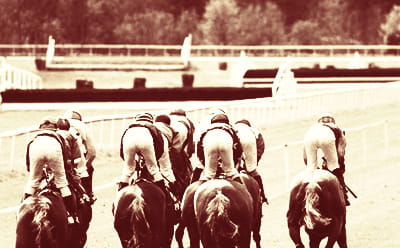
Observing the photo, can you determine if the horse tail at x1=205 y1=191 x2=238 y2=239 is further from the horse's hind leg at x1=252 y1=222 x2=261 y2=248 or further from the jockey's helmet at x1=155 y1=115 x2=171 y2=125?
the jockey's helmet at x1=155 y1=115 x2=171 y2=125

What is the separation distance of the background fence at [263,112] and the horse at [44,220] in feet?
38.4

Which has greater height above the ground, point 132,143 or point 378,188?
point 132,143

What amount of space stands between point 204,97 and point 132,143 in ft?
88.3

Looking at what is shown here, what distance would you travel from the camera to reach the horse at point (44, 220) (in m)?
13.4

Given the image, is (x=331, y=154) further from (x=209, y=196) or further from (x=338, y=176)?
(x=209, y=196)

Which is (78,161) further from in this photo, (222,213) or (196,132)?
(222,213)

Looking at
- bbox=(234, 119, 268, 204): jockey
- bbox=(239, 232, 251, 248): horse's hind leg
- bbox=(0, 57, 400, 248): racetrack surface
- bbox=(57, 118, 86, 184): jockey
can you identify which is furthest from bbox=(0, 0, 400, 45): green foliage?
bbox=(239, 232, 251, 248): horse's hind leg

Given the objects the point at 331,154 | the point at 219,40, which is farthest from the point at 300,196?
the point at 219,40

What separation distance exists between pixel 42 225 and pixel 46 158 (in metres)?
0.85

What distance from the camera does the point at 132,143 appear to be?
14.7m

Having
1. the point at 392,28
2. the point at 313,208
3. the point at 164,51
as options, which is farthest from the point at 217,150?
the point at 392,28

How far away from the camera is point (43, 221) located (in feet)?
44.3

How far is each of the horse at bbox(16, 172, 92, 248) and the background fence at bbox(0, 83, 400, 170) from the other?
1171 centimetres

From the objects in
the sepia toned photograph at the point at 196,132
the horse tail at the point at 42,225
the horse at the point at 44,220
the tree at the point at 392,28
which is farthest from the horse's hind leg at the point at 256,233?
the tree at the point at 392,28
